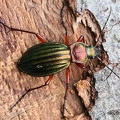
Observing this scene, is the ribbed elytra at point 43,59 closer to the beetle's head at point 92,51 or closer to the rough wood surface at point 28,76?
the rough wood surface at point 28,76

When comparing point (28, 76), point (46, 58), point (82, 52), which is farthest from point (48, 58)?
point (82, 52)

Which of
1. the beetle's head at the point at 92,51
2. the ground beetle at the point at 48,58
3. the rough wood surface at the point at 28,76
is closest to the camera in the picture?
the rough wood surface at the point at 28,76

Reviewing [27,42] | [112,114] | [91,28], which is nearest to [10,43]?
[27,42]

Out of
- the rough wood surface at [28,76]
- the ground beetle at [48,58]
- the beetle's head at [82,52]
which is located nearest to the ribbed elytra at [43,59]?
the ground beetle at [48,58]

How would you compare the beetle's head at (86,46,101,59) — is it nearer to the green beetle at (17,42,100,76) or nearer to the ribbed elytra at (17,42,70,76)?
the green beetle at (17,42,100,76)

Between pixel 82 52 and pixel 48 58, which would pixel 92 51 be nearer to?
pixel 82 52

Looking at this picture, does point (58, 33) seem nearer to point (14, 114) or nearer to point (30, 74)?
point (30, 74)
